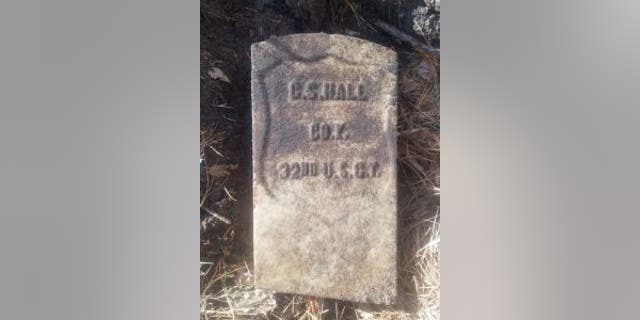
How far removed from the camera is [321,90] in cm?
146

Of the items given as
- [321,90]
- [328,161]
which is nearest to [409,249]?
[328,161]

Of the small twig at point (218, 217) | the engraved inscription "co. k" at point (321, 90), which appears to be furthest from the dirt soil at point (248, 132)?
the engraved inscription "co. k" at point (321, 90)

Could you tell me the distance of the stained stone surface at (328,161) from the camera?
1453 mm

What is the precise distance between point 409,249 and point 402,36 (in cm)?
67

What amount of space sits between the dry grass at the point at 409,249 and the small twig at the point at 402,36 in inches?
1.0

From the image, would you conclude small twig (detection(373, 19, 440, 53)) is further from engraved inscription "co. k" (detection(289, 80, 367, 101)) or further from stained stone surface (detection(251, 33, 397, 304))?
engraved inscription "co. k" (detection(289, 80, 367, 101))

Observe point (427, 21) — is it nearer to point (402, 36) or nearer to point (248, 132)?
point (402, 36)

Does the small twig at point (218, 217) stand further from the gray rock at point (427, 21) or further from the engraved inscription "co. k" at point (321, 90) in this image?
the gray rock at point (427, 21)
